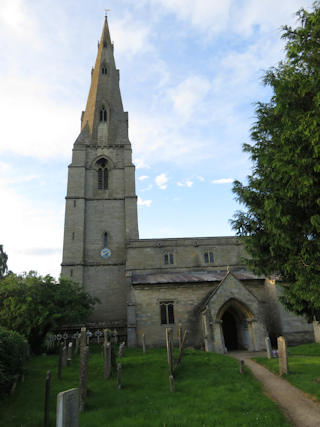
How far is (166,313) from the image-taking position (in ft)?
79.1

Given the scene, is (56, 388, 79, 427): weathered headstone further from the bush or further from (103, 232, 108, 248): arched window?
(103, 232, 108, 248): arched window

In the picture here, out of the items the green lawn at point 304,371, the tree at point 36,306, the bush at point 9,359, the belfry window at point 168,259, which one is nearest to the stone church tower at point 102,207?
the belfry window at point 168,259

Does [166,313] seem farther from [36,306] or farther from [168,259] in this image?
[36,306]

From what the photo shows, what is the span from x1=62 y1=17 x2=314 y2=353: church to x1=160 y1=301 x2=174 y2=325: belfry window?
78 millimetres

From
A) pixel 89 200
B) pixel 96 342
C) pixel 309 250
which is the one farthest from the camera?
pixel 89 200

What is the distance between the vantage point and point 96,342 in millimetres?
24062

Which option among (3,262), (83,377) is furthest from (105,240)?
(83,377)

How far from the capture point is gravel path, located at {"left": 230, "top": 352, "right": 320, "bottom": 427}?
26.8 ft

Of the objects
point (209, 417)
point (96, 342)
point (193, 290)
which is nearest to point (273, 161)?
point (209, 417)

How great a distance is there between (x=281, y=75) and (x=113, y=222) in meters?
26.7

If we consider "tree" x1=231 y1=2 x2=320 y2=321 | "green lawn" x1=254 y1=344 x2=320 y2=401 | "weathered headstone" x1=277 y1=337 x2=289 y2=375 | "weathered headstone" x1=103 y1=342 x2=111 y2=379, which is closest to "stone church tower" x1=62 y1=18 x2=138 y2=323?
"weathered headstone" x1=103 y1=342 x2=111 y2=379

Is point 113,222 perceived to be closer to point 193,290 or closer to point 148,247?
point 148,247

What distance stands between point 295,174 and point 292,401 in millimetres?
7489

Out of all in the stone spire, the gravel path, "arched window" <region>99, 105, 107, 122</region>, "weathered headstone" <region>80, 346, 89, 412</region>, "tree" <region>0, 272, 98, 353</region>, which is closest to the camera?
the gravel path
